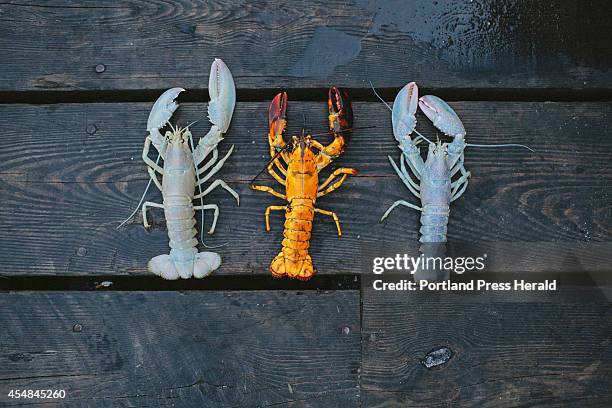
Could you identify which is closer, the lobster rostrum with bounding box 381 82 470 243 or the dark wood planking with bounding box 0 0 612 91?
the lobster rostrum with bounding box 381 82 470 243

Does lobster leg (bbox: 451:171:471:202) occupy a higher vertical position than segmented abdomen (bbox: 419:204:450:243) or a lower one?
higher

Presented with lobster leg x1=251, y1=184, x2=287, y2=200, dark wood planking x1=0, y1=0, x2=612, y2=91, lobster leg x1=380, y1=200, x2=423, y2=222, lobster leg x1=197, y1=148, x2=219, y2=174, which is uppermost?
dark wood planking x1=0, y1=0, x2=612, y2=91

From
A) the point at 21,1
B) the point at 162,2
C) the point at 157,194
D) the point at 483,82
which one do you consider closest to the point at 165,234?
the point at 157,194

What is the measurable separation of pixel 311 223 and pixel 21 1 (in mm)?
1656

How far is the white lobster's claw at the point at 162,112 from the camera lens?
2.57 m

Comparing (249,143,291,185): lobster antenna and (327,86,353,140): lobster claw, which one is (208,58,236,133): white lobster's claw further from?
(327,86,353,140): lobster claw

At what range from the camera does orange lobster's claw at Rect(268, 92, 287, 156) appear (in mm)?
2544

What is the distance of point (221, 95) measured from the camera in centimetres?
258

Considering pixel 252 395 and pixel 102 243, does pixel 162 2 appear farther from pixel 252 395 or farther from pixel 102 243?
pixel 252 395

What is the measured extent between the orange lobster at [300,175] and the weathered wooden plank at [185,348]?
174 mm

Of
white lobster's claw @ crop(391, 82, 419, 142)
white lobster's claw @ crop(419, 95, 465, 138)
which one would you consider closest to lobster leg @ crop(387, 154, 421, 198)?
white lobster's claw @ crop(391, 82, 419, 142)

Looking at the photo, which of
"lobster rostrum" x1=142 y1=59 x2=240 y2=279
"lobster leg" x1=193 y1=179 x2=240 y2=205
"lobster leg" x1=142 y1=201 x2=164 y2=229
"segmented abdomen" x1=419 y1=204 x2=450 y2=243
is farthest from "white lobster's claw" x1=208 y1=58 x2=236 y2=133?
"segmented abdomen" x1=419 y1=204 x2=450 y2=243

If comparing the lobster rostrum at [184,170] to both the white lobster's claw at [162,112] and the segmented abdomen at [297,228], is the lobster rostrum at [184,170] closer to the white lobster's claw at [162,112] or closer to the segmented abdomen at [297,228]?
the white lobster's claw at [162,112]

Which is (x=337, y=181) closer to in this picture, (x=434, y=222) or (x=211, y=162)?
(x=434, y=222)
